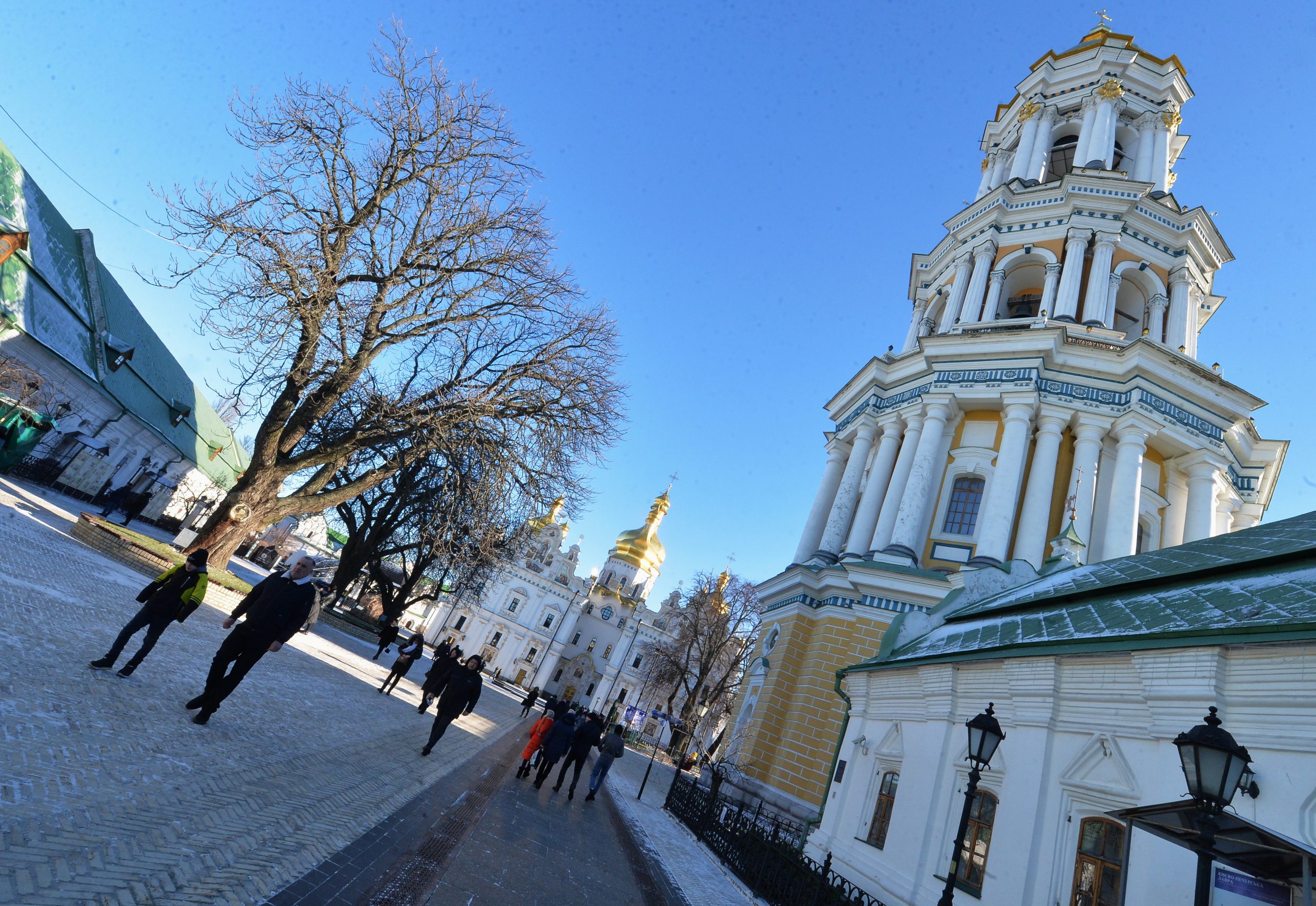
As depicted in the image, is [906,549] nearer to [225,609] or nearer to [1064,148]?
[225,609]

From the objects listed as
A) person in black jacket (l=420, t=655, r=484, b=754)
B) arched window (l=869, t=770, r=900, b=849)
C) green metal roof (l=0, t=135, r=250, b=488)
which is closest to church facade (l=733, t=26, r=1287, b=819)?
arched window (l=869, t=770, r=900, b=849)

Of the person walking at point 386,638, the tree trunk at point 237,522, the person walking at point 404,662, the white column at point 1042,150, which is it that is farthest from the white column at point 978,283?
the person walking at point 386,638

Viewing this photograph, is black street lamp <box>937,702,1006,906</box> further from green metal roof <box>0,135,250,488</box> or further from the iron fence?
green metal roof <box>0,135,250,488</box>

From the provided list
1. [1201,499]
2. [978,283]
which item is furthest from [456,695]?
[978,283]

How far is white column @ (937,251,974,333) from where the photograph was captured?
933 inches

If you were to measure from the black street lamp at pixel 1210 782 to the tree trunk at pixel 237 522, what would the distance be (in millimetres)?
16741

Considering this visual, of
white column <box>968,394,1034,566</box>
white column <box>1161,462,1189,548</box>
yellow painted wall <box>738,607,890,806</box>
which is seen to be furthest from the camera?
white column <box>1161,462,1189,548</box>

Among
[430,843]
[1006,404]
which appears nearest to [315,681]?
[430,843]

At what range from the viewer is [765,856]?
30.3ft

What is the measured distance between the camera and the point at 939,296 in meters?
26.8

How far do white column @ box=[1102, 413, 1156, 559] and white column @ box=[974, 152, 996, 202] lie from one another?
505 inches

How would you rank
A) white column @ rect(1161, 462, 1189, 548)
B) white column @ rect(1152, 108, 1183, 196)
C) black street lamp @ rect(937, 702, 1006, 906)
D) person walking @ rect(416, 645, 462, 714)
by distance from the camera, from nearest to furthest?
black street lamp @ rect(937, 702, 1006, 906) < person walking @ rect(416, 645, 462, 714) < white column @ rect(1161, 462, 1189, 548) < white column @ rect(1152, 108, 1183, 196)

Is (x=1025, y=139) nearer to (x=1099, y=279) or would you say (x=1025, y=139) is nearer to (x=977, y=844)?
(x=1099, y=279)

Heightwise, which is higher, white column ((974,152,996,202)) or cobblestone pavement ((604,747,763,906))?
white column ((974,152,996,202))
